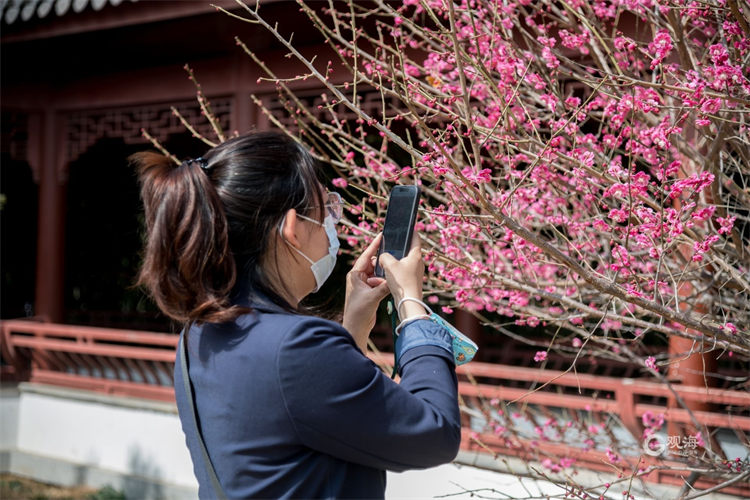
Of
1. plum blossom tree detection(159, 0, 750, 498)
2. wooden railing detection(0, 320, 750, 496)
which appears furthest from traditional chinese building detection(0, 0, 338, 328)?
plum blossom tree detection(159, 0, 750, 498)

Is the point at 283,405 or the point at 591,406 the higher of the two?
the point at 283,405

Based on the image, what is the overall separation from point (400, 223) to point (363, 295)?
16 centimetres

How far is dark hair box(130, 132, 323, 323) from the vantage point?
1.25m

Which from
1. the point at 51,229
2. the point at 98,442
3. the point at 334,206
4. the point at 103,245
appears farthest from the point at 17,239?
the point at 334,206

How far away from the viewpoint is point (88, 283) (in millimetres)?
10656

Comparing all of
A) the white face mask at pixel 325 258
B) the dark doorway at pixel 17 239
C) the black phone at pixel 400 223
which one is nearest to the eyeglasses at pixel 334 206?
the white face mask at pixel 325 258

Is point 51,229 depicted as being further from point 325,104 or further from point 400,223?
point 400,223

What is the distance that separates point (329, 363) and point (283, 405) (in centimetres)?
9

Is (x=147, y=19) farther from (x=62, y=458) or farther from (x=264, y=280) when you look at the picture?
(x=264, y=280)

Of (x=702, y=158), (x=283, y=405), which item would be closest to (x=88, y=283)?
(x=702, y=158)

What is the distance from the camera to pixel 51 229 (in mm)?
7531

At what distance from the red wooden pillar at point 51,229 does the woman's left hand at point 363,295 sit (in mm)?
6603

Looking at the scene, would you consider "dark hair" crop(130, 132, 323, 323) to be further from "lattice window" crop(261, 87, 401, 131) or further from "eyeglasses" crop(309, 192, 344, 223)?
"lattice window" crop(261, 87, 401, 131)

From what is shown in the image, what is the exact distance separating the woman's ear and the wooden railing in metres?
2.74
